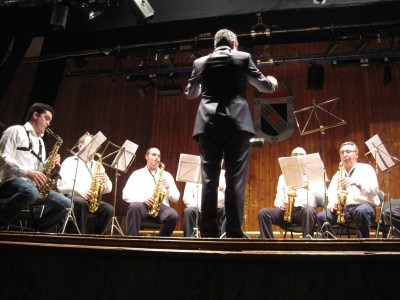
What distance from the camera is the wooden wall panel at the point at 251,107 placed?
729cm

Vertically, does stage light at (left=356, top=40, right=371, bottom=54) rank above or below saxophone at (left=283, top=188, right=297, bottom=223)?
above

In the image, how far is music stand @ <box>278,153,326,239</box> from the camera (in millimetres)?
4641

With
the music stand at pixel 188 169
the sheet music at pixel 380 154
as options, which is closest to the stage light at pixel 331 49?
the sheet music at pixel 380 154

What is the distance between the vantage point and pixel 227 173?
324 cm

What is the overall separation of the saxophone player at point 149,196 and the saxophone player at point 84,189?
0.35 m

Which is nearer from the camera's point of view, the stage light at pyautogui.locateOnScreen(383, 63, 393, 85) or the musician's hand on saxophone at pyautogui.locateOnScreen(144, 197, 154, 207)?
the musician's hand on saxophone at pyautogui.locateOnScreen(144, 197, 154, 207)

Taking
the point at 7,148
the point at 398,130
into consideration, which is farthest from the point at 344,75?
the point at 7,148

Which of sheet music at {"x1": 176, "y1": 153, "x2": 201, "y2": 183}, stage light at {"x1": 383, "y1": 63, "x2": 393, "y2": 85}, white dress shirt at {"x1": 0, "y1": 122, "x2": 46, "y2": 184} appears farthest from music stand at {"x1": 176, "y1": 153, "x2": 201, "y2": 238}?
stage light at {"x1": 383, "y1": 63, "x2": 393, "y2": 85}

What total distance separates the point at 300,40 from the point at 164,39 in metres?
2.46

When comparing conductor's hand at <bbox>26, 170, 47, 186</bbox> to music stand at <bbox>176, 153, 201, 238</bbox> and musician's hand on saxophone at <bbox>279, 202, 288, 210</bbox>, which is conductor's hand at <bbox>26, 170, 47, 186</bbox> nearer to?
music stand at <bbox>176, 153, 201, 238</bbox>

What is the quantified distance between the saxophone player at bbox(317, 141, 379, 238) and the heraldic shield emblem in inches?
92.7

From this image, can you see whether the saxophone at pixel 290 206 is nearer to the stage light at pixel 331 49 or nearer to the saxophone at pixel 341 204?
the saxophone at pixel 341 204

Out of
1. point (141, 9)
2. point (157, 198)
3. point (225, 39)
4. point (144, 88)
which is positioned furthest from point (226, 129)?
point (144, 88)

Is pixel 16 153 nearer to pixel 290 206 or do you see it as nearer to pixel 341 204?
pixel 290 206
